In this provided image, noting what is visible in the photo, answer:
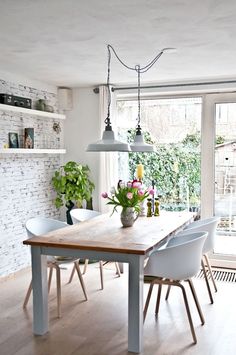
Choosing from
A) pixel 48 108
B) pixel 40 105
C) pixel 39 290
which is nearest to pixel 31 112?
pixel 40 105

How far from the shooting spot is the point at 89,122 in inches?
217

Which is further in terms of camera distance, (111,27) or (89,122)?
(89,122)

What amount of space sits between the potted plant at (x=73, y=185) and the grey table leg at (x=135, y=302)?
7.79ft

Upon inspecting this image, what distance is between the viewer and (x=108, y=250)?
286 cm

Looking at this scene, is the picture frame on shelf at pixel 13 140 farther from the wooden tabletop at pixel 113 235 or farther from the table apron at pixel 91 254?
the table apron at pixel 91 254

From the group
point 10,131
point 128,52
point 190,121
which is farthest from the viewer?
point 190,121

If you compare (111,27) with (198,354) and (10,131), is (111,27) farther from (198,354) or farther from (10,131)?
(198,354)

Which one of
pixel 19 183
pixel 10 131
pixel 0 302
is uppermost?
pixel 10 131

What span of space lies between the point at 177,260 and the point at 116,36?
70.4 inches

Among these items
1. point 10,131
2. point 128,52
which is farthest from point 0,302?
point 128,52

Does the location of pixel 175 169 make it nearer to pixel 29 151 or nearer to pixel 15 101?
pixel 29 151

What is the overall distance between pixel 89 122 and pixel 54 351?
3298 mm

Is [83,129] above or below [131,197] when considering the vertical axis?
above

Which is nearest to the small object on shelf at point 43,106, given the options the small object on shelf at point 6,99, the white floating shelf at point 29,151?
the white floating shelf at point 29,151
